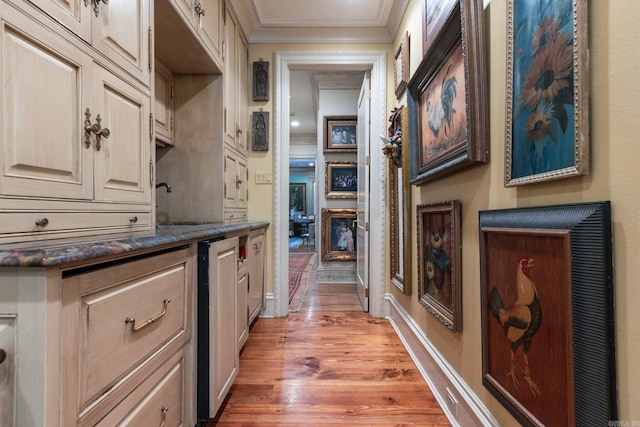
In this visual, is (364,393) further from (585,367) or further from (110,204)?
(110,204)

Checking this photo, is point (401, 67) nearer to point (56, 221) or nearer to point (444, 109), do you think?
point (444, 109)

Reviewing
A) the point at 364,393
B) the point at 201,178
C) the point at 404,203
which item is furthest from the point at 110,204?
the point at 404,203

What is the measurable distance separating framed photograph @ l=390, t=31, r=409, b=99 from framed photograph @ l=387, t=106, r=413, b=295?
18 cm

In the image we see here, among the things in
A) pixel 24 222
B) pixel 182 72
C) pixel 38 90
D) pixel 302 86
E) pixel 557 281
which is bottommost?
pixel 557 281

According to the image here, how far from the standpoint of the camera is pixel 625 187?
61 centimetres

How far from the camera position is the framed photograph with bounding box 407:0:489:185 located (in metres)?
1.09

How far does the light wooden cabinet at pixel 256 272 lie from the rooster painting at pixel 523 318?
1.60m

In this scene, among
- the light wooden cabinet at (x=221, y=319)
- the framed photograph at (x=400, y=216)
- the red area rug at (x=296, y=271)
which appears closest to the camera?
the light wooden cabinet at (x=221, y=319)

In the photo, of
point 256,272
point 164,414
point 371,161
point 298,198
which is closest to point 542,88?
point 164,414

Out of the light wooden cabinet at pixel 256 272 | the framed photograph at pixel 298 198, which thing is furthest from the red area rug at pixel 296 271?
the framed photograph at pixel 298 198

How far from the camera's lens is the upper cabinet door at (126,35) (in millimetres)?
966

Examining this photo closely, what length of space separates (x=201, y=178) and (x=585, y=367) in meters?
2.06

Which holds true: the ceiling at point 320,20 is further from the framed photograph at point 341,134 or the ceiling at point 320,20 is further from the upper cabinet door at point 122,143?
the upper cabinet door at point 122,143

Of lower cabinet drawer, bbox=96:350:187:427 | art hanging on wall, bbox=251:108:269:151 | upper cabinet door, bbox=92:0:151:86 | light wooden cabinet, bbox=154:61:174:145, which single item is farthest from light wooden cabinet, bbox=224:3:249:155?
lower cabinet drawer, bbox=96:350:187:427
